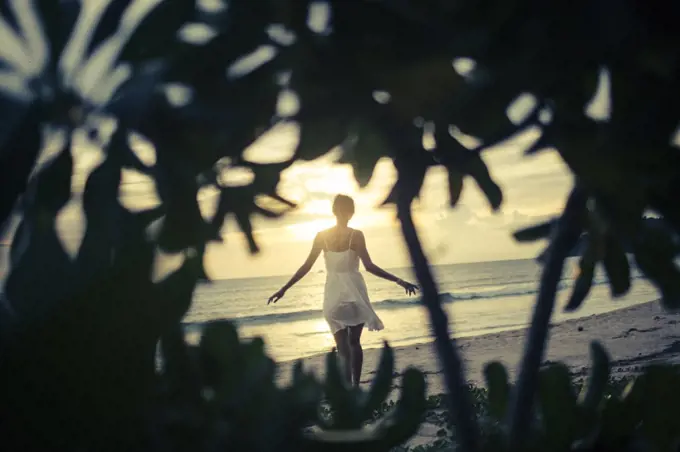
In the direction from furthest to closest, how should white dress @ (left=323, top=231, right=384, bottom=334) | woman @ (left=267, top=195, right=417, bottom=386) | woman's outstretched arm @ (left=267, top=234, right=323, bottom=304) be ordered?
white dress @ (left=323, top=231, right=384, bottom=334) → woman @ (left=267, top=195, right=417, bottom=386) → woman's outstretched arm @ (left=267, top=234, right=323, bottom=304)

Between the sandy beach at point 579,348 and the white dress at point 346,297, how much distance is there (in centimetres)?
204

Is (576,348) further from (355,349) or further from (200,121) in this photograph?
(200,121)

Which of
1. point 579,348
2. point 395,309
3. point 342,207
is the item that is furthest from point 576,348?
point 395,309

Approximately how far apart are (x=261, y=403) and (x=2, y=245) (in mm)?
399

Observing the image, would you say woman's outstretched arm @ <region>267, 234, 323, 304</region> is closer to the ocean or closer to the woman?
the woman

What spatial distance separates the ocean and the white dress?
10.9ft

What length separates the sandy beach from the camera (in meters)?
8.65

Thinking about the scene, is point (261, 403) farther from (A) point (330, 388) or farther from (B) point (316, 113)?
(B) point (316, 113)

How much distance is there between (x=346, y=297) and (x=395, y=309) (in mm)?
19169

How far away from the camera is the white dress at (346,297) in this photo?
4379mm

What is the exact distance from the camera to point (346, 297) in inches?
175

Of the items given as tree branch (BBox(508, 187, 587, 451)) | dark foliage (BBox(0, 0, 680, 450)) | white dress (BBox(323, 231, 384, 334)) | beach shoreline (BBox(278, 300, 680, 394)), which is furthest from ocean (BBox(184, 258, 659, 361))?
dark foliage (BBox(0, 0, 680, 450))

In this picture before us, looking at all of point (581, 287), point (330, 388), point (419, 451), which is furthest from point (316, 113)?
point (419, 451)

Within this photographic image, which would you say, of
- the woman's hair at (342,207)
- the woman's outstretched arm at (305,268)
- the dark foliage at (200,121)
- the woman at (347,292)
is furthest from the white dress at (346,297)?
the dark foliage at (200,121)
